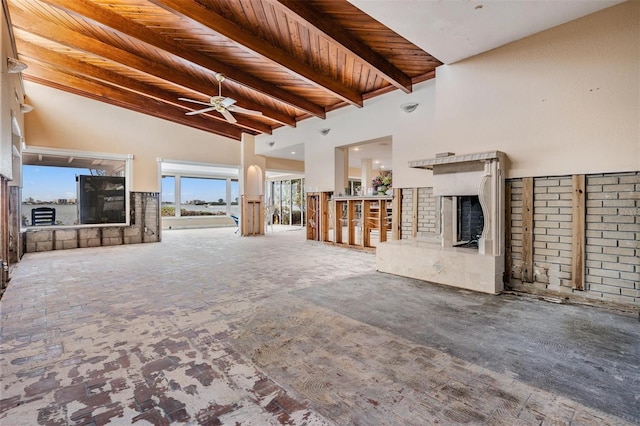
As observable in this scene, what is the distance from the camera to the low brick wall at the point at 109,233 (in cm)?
729

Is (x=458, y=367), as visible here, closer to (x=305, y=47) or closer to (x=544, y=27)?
(x=544, y=27)

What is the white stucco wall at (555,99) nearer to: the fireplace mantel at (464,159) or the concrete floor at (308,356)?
the fireplace mantel at (464,159)

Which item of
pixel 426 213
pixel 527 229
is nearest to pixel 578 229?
pixel 527 229

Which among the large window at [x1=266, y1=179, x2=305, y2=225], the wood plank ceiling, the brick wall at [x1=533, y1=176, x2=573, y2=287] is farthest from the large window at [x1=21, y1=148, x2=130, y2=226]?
the brick wall at [x1=533, y1=176, x2=573, y2=287]

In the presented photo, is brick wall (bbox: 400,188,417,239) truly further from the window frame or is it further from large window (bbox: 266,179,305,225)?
large window (bbox: 266,179,305,225)

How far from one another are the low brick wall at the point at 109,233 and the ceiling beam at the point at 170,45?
16.3 feet

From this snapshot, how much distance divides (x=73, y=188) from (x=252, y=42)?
268 inches

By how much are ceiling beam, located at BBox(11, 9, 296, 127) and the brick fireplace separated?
542cm

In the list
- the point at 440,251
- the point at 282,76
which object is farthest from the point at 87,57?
the point at 440,251

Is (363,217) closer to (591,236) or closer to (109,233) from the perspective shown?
(591,236)

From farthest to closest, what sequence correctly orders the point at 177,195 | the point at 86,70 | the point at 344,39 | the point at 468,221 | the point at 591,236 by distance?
1. the point at 177,195
2. the point at 86,70
3. the point at 468,221
4. the point at 344,39
5. the point at 591,236

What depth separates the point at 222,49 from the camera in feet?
17.9

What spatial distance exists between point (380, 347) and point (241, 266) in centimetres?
356

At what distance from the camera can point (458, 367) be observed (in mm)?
2053
